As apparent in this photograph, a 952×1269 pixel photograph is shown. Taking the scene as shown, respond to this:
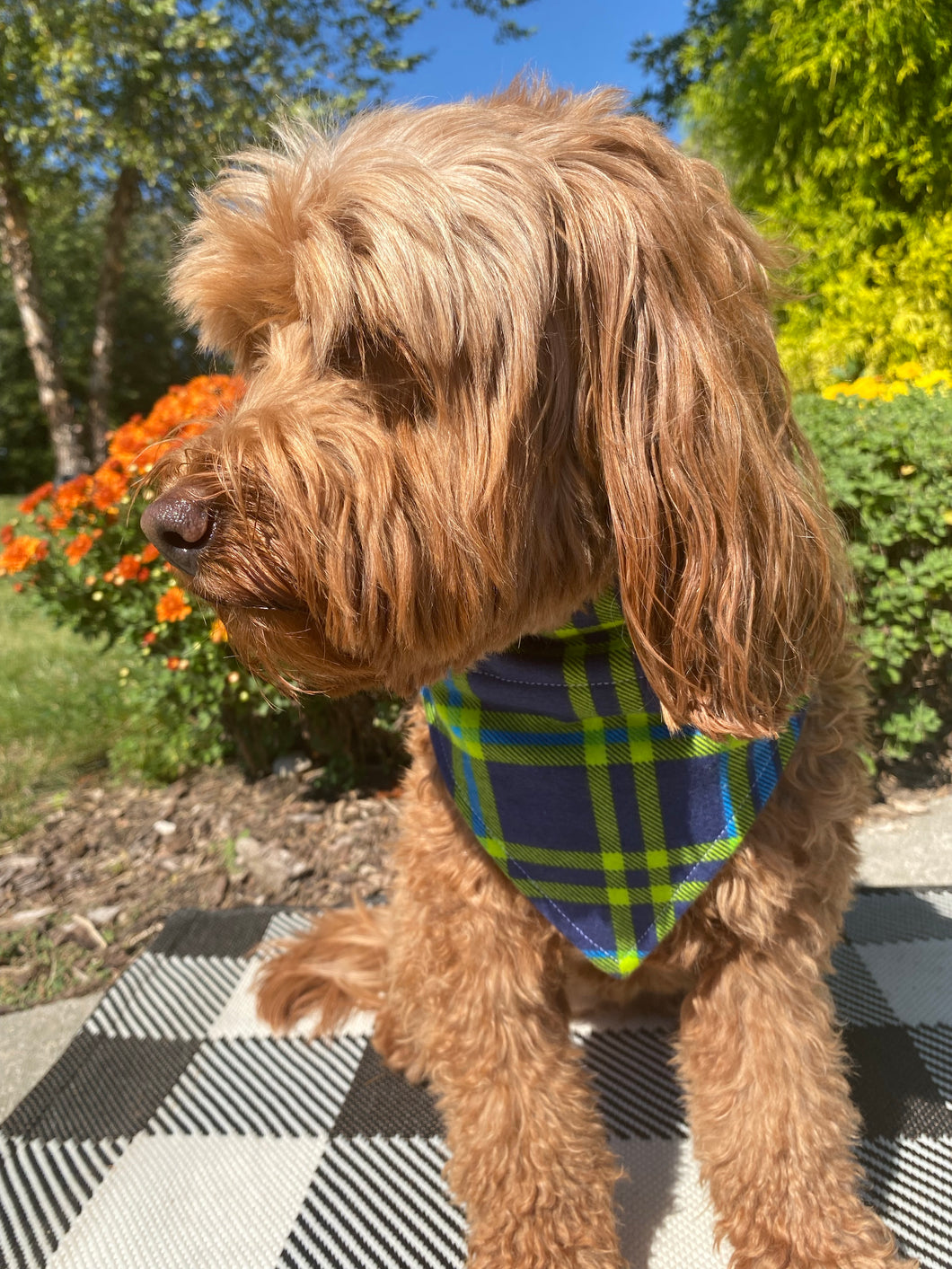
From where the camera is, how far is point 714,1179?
1.46 m

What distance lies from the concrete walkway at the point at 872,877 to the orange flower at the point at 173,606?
3.76 feet

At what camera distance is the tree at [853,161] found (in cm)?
326

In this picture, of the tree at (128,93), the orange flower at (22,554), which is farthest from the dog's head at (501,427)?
the tree at (128,93)

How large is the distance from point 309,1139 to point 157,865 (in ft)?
4.87

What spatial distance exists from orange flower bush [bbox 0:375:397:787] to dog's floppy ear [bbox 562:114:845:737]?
188 cm

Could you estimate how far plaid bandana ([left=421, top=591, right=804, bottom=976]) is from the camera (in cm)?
138

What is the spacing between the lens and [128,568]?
2.93 metres

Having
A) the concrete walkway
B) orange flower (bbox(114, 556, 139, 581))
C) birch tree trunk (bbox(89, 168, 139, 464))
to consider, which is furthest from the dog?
birch tree trunk (bbox(89, 168, 139, 464))

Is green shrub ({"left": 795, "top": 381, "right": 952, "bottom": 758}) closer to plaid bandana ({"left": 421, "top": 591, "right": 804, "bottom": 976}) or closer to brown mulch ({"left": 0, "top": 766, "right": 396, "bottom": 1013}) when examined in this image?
plaid bandana ({"left": 421, "top": 591, "right": 804, "bottom": 976})

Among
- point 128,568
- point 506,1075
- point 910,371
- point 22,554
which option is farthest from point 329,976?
point 910,371

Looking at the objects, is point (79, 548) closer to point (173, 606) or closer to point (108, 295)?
point (173, 606)

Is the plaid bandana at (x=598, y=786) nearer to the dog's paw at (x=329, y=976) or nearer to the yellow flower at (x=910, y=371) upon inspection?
the dog's paw at (x=329, y=976)

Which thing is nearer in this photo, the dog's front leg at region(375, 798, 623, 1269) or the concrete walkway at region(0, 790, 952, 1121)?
the dog's front leg at region(375, 798, 623, 1269)

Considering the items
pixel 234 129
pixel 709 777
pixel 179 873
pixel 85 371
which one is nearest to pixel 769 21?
pixel 709 777
